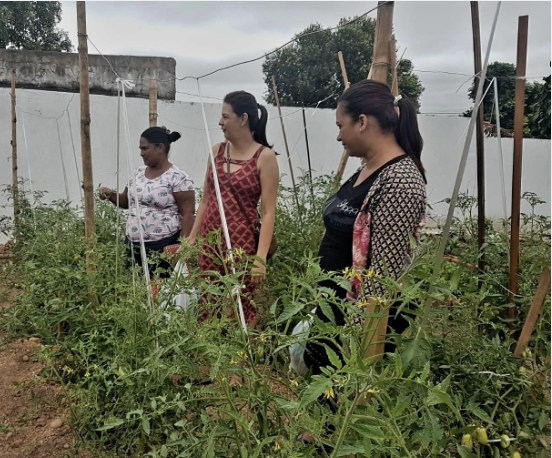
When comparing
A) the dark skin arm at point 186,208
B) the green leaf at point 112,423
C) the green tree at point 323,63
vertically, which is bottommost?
the green leaf at point 112,423

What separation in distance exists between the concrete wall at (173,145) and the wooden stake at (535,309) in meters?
3.56

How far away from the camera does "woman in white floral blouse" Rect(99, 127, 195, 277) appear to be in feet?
8.48

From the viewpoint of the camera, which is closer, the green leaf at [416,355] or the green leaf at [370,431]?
the green leaf at [370,431]

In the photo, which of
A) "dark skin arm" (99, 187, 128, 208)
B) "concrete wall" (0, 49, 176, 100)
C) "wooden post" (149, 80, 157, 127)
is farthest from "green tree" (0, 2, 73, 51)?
"dark skin arm" (99, 187, 128, 208)

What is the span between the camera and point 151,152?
2666mm

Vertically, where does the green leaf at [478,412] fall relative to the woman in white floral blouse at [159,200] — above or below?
below

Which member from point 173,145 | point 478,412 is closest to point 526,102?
point 173,145

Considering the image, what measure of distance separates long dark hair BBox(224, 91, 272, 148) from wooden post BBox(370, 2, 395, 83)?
560 mm

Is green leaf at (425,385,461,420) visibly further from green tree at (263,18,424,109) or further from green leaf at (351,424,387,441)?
green tree at (263,18,424,109)

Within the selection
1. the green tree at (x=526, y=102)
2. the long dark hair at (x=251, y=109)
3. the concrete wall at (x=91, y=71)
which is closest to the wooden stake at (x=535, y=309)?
the long dark hair at (x=251, y=109)

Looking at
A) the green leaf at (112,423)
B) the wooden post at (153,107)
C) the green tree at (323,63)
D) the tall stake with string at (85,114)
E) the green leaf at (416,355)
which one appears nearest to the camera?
the green leaf at (416,355)

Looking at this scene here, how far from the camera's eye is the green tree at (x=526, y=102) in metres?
4.48

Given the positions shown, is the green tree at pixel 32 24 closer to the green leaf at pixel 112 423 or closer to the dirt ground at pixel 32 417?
the dirt ground at pixel 32 417

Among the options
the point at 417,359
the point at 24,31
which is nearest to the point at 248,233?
the point at 417,359
